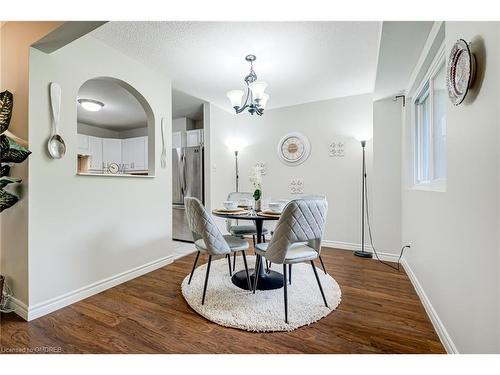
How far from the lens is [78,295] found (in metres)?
2.01

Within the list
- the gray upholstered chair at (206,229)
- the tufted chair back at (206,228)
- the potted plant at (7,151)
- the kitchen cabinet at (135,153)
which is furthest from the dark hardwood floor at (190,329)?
the kitchen cabinet at (135,153)

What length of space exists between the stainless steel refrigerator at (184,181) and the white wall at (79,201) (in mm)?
1161

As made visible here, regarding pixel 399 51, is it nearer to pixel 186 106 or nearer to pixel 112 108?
pixel 186 106

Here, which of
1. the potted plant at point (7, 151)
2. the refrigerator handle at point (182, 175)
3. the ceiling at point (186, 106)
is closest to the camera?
the potted plant at point (7, 151)

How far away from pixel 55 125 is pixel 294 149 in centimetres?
318

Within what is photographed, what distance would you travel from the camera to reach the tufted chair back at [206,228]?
6.29 ft

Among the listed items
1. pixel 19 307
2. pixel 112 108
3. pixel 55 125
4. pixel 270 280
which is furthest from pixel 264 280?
pixel 112 108

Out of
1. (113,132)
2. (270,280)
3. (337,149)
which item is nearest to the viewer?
(270,280)

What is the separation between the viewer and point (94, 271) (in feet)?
7.07

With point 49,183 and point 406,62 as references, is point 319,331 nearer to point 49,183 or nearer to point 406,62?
point 49,183

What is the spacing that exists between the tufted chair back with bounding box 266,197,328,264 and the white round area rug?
0.41 metres

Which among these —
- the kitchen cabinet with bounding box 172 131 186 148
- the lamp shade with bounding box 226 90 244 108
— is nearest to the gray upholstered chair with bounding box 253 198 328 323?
the lamp shade with bounding box 226 90 244 108

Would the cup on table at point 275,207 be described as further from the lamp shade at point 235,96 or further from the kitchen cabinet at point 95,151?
the kitchen cabinet at point 95,151

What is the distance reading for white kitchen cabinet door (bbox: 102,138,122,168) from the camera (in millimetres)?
5246
